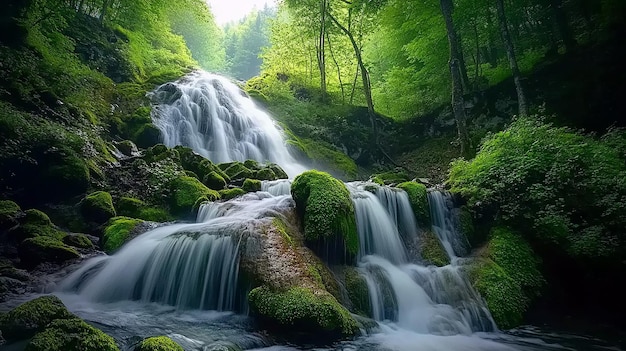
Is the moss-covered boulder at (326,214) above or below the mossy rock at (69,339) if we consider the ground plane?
above

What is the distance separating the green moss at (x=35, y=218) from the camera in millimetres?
7633

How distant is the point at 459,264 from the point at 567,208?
101 inches

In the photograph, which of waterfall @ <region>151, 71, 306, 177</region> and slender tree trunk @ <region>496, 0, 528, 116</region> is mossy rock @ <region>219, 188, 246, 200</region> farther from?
slender tree trunk @ <region>496, 0, 528, 116</region>

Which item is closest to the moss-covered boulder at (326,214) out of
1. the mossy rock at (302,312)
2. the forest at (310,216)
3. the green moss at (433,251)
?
the forest at (310,216)

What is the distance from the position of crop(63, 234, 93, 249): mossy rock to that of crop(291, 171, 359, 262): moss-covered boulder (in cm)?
446

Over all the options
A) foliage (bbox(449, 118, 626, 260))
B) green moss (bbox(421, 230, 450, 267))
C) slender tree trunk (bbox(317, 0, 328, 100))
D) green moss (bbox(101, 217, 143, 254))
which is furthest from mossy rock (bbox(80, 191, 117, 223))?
slender tree trunk (bbox(317, 0, 328, 100))

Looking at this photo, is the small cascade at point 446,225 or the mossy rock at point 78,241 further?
the small cascade at point 446,225

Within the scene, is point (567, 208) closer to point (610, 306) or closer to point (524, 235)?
point (524, 235)

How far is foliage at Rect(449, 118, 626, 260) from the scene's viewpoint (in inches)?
276

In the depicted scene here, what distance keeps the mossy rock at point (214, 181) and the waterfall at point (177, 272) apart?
11.2 feet

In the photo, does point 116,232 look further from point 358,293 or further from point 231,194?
point 358,293

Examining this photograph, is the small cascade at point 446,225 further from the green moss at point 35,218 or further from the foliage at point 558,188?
the green moss at point 35,218

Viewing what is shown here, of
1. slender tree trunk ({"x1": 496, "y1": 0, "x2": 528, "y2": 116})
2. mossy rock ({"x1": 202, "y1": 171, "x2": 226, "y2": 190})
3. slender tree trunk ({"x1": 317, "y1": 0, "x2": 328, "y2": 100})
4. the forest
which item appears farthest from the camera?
slender tree trunk ({"x1": 317, "y1": 0, "x2": 328, "y2": 100})

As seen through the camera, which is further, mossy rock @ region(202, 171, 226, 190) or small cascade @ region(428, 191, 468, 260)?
mossy rock @ region(202, 171, 226, 190)
